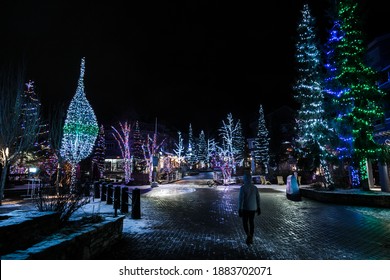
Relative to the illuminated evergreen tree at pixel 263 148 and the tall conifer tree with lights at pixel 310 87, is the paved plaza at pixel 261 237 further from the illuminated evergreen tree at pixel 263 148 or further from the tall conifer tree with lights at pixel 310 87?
the illuminated evergreen tree at pixel 263 148

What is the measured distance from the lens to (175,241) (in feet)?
20.3

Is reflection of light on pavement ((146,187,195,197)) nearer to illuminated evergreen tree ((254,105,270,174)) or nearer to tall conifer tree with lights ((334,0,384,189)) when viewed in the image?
tall conifer tree with lights ((334,0,384,189))

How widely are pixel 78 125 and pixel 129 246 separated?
43.7 feet

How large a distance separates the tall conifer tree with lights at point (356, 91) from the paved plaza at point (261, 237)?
5513 millimetres

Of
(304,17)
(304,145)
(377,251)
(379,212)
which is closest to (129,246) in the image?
(377,251)

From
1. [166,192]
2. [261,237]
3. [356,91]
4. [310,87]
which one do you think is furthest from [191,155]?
[261,237]

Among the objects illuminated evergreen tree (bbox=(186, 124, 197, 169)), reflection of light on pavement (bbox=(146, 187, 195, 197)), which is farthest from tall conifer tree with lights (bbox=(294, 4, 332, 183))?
illuminated evergreen tree (bbox=(186, 124, 197, 169))

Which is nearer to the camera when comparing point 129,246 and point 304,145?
point 129,246

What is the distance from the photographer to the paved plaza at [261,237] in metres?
5.25

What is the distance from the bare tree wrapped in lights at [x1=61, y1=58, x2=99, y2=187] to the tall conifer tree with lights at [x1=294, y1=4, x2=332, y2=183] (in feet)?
53.0

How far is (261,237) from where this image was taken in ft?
21.6

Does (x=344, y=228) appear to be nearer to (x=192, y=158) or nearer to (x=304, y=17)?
(x=304, y=17)

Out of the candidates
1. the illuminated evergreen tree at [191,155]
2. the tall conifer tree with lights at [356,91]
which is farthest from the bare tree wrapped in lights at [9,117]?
the illuminated evergreen tree at [191,155]

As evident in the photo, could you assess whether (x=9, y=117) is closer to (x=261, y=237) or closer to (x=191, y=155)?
(x=261, y=237)
